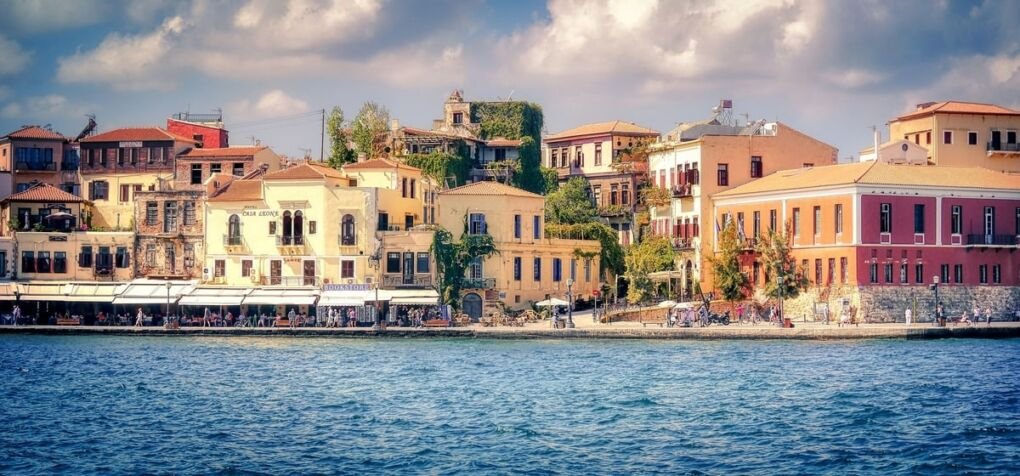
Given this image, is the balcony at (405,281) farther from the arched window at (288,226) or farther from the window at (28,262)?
the window at (28,262)

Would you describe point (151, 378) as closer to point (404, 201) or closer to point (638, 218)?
point (404, 201)

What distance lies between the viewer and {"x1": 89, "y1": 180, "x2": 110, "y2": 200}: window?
270ft

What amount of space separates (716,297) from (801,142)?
10.6 metres

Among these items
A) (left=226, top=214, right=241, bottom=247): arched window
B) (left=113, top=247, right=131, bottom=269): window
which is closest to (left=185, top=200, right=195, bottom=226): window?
(left=226, top=214, right=241, bottom=247): arched window

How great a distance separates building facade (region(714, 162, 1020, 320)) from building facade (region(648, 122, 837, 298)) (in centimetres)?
731

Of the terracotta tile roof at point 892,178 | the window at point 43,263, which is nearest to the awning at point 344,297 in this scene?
the window at point 43,263

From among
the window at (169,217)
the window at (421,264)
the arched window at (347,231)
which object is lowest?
the window at (421,264)

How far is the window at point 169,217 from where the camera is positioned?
75562mm

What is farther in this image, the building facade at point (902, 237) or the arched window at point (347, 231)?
the arched window at point (347, 231)

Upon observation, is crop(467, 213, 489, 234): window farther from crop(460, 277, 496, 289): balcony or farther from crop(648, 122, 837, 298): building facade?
crop(648, 122, 837, 298): building facade

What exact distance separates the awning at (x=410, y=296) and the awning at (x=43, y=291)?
15276 mm

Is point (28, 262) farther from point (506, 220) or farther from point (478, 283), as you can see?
point (506, 220)

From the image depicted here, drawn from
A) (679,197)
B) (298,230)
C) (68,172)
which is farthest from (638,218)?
(68,172)

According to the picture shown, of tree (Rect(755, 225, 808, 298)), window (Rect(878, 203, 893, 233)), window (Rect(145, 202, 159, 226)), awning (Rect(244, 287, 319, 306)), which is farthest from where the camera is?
window (Rect(145, 202, 159, 226))
